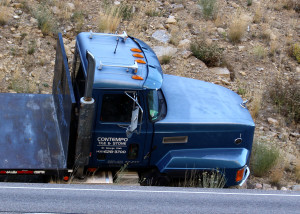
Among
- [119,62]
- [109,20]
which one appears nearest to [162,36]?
[109,20]

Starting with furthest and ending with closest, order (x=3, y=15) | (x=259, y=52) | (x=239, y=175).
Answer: (x=259, y=52) → (x=3, y=15) → (x=239, y=175)

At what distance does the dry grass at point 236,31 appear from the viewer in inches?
529

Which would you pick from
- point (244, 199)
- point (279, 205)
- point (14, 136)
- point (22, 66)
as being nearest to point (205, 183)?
point (244, 199)

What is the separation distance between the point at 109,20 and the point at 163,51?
5.64ft

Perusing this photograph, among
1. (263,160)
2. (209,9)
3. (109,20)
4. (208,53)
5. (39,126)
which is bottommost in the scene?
(263,160)

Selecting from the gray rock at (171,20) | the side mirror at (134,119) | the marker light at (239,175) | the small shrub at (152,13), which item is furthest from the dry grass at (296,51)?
the side mirror at (134,119)

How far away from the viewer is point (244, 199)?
709cm

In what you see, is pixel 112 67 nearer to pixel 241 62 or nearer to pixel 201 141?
pixel 201 141

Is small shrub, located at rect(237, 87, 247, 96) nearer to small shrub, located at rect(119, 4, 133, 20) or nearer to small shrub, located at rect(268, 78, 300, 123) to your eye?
small shrub, located at rect(268, 78, 300, 123)

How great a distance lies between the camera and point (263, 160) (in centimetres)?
888

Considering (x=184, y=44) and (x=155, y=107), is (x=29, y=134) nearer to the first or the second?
(x=155, y=107)

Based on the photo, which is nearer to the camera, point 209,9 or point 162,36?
point 162,36

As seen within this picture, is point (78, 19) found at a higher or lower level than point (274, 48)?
higher

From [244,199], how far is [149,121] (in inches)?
70.0
